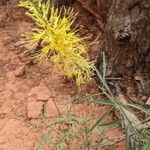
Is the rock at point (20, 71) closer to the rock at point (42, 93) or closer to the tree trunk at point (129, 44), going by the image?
the rock at point (42, 93)

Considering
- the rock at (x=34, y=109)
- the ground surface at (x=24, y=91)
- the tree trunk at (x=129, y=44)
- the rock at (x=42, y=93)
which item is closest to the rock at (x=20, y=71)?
the ground surface at (x=24, y=91)

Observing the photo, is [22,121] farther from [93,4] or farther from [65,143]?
[93,4]

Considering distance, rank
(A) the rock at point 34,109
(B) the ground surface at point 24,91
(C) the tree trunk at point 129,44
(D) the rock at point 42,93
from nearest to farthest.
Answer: (C) the tree trunk at point 129,44 < (B) the ground surface at point 24,91 < (A) the rock at point 34,109 < (D) the rock at point 42,93

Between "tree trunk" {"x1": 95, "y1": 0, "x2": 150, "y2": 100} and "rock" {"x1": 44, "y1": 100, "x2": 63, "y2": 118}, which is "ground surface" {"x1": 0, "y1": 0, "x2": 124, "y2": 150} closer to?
"rock" {"x1": 44, "y1": 100, "x2": 63, "y2": 118}

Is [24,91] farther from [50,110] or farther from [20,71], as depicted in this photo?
[50,110]

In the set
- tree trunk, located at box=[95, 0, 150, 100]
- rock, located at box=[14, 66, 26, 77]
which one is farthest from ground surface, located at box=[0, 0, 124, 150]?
tree trunk, located at box=[95, 0, 150, 100]

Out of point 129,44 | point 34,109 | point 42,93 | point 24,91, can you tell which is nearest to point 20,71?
point 24,91

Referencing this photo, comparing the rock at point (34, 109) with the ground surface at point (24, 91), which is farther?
the rock at point (34, 109)

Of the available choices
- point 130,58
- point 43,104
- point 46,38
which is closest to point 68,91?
point 43,104
